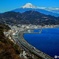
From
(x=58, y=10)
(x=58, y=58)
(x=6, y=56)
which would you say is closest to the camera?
(x=6, y=56)

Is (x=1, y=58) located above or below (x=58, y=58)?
above

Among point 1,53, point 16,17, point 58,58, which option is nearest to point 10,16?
point 16,17

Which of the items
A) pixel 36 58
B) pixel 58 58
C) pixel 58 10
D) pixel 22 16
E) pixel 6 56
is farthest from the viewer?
pixel 58 10

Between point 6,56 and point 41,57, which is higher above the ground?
point 6,56

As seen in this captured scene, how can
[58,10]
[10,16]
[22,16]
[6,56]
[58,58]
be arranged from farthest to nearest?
[58,10] → [22,16] → [10,16] → [58,58] → [6,56]

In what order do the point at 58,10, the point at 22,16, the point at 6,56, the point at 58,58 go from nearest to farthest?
the point at 6,56 < the point at 58,58 < the point at 22,16 < the point at 58,10

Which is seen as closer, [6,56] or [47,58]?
[6,56]

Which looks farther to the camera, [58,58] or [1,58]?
[58,58]

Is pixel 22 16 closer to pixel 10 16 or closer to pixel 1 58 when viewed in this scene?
pixel 10 16

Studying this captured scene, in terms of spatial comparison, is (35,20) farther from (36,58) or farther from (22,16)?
(36,58)
